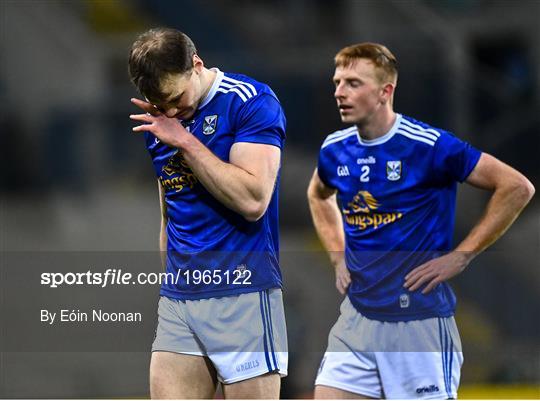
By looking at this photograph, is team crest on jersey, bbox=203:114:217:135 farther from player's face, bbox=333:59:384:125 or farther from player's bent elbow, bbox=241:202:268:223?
player's face, bbox=333:59:384:125

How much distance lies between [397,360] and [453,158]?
830mm

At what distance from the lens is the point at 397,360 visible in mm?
4316

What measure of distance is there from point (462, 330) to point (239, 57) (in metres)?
3.89

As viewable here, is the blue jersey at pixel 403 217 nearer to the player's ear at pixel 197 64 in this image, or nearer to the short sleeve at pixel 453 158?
the short sleeve at pixel 453 158

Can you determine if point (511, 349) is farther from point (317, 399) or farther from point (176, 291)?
point (176, 291)

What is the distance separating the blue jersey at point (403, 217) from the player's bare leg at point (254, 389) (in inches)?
39.2

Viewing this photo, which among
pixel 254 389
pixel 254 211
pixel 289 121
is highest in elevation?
pixel 289 121

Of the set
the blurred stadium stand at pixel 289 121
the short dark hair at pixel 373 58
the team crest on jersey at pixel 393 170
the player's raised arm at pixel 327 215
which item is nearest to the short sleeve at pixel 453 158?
the team crest on jersey at pixel 393 170

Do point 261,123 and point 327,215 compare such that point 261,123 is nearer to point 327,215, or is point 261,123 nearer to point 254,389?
point 254,389

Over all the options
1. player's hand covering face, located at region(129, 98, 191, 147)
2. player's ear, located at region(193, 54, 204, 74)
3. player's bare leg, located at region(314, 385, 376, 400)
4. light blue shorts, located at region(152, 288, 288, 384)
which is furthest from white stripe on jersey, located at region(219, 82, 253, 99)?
player's bare leg, located at region(314, 385, 376, 400)

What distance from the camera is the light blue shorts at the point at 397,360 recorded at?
429 centimetres

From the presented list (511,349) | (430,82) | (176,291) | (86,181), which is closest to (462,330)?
(511,349)

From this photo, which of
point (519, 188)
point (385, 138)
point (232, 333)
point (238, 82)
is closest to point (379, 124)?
point (385, 138)

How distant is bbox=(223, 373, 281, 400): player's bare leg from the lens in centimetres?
343
